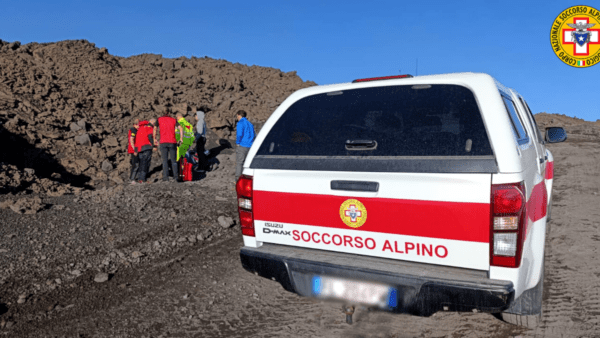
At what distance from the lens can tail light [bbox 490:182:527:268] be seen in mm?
2389

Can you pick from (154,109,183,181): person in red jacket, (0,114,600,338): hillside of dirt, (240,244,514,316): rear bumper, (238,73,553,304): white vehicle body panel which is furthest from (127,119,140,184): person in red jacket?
(240,244,514,316): rear bumper

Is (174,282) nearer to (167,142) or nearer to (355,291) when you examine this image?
(355,291)

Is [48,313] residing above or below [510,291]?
below

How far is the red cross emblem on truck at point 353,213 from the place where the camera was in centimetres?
283

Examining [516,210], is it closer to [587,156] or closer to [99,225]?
[99,225]

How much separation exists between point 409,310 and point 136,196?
23.8 feet

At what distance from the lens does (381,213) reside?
2.74 m

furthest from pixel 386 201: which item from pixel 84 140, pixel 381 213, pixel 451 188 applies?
pixel 84 140

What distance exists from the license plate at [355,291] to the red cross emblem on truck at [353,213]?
40 cm

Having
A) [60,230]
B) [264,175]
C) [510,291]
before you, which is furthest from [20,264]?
[510,291]

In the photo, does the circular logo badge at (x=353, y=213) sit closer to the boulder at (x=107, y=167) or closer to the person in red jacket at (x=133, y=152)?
the person in red jacket at (x=133, y=152)

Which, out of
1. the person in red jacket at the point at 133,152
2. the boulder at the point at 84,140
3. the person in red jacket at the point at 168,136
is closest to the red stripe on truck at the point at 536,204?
the person in red jacket at the point at 168,136

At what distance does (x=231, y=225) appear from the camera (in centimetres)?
730

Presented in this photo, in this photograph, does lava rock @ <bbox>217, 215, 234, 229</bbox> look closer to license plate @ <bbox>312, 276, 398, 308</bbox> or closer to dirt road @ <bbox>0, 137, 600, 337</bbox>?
dirt road @ <bbox>0, 137, 600, 337</bbox>
